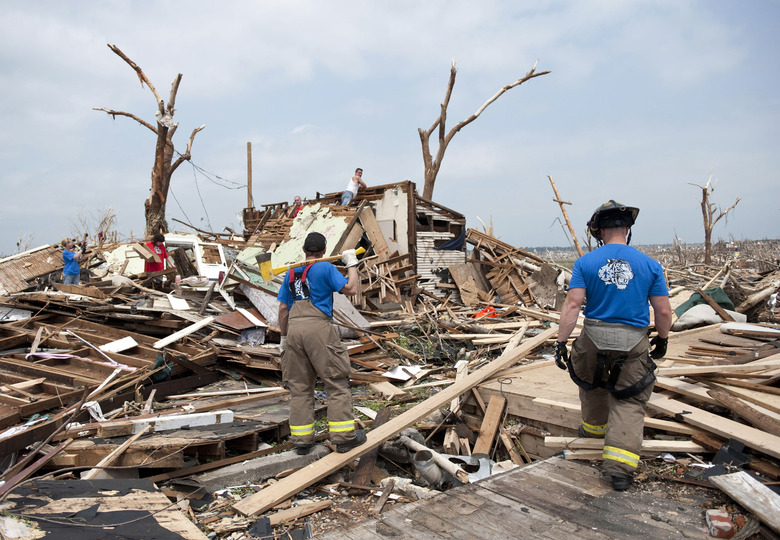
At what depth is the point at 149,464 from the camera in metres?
3.94

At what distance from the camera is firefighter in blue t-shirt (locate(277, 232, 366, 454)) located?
431 cm

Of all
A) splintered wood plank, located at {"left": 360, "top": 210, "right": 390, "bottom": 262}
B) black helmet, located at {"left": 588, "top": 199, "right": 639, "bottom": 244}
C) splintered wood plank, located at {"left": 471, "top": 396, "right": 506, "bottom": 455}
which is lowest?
splintered wood plank, located at {"left": 471, "top": 396, "right": 506, "bottom": 455}

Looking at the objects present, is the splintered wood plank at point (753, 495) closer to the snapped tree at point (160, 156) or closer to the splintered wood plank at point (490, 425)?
the splintered wood plank at point (490, 425)

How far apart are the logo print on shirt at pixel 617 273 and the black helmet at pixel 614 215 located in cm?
30

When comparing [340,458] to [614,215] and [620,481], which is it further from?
[614,215]

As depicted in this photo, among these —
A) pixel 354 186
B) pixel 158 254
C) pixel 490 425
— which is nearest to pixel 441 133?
pixel 354 186

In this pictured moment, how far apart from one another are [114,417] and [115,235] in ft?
61.0

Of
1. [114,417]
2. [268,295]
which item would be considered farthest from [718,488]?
[268,295]

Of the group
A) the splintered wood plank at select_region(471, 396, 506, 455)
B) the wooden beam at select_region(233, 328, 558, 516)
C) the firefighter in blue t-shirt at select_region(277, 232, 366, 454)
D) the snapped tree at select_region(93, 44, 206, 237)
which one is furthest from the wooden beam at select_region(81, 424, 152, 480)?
the snapped tree at select_region(93, 44, 206, 237)

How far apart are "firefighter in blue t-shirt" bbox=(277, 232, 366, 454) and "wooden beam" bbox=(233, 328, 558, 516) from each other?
12 centimetres

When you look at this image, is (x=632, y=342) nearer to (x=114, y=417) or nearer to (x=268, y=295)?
(x=114, y=417)

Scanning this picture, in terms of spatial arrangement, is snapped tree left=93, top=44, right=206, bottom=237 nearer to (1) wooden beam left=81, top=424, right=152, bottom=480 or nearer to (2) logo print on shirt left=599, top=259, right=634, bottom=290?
(1) wooden beam left=81, top=424, right=152, bottom=480

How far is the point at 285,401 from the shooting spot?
620cm

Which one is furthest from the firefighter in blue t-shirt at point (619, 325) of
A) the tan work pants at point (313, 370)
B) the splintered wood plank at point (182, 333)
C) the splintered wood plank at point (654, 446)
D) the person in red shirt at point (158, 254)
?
the person in red shirt at point (158, 254)
